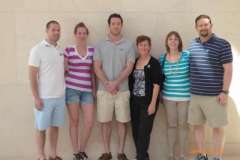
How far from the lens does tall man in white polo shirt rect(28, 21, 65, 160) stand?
4.39m

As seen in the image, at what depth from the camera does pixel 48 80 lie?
445 cm

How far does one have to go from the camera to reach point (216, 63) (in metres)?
4.41

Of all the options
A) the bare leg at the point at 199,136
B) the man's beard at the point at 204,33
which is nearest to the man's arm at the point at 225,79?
the man's beard at the point at 204,33

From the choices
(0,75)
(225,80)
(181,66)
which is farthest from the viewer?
(0,75)

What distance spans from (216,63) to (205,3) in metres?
1.14

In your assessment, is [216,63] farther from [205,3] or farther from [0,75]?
[0,75]

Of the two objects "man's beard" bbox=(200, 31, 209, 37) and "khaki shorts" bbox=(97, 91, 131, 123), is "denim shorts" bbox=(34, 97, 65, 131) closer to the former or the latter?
"khaki shorts" bbox=(97, 91, 131, 123)

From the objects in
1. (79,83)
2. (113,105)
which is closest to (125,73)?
(113,105)

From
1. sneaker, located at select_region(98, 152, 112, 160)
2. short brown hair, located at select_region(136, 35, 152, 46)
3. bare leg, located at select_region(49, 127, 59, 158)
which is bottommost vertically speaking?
sneaker, located at select_region(98, 152, 112, 160)

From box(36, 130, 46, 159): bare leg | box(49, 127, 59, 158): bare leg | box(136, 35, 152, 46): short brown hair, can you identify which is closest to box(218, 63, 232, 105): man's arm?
box(136, 35, 152, 46): short brown hair

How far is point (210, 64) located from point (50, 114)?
1.91m

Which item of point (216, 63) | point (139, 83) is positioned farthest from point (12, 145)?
point (216, 63)

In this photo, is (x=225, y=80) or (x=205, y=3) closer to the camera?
(x=225, y=80)

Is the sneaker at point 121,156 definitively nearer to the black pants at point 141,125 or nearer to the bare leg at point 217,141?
the black pants at point 141,125
